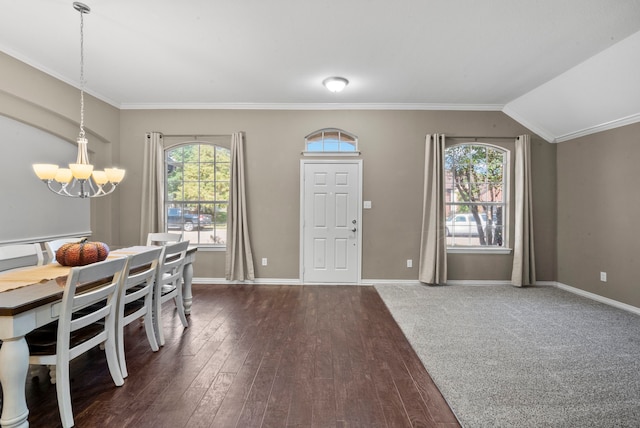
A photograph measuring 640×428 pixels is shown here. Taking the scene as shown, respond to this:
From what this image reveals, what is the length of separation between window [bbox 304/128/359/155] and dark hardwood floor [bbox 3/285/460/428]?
2.62 metres

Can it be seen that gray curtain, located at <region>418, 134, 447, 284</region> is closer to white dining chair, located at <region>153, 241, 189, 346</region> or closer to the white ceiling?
the white ceiling

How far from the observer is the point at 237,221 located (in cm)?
475

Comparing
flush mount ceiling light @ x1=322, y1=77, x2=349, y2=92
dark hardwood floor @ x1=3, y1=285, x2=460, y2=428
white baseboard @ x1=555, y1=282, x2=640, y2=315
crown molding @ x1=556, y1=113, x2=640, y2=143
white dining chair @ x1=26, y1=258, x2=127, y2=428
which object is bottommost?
dark hardwood floor @ x1=3, y1=285, x2=460, y2=428

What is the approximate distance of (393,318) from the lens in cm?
344

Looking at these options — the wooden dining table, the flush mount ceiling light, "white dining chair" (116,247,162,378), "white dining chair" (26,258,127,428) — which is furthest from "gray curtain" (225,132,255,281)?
the wooden dining table

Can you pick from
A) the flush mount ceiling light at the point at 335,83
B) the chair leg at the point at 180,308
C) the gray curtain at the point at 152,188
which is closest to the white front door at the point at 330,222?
the flush mount ceiling light at the point at 335,83

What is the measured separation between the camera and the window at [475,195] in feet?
16.3

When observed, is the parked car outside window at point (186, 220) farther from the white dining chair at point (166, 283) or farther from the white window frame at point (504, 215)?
the white window frame at point (504, 215)

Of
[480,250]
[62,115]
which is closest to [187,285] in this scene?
[62,115]

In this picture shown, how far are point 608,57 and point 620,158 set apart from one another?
1.42 meters

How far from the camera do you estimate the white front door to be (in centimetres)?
484

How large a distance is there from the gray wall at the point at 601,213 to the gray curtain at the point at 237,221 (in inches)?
189

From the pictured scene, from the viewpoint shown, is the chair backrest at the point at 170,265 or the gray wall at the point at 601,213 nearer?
the chair backrest at the point at 170,265

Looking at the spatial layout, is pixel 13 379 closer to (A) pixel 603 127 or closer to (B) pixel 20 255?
(B) pixel 20 255
